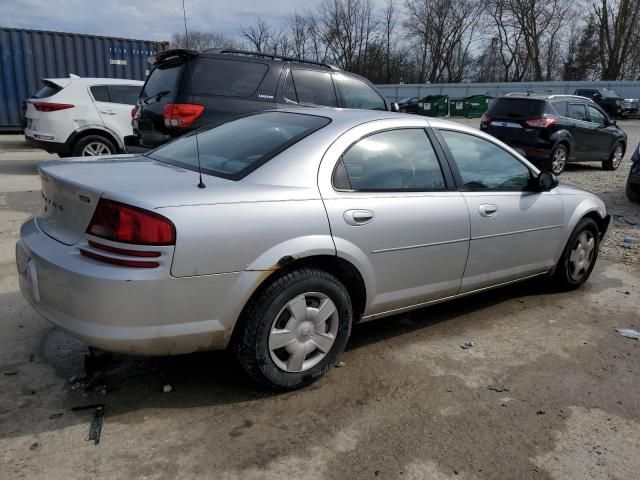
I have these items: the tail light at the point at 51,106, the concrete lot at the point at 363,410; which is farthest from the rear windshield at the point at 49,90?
the concrete lot at the point at 363,410

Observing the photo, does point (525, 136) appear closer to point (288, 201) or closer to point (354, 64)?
point (288, 201)

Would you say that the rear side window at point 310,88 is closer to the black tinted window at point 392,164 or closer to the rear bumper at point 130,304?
the black tinted window at point 392,164

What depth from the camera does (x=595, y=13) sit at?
51969mm

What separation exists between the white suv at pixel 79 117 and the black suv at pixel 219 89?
2803mm

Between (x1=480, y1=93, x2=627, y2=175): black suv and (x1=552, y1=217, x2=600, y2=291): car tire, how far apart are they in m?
6.02

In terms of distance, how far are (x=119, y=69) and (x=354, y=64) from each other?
5113 centimetres

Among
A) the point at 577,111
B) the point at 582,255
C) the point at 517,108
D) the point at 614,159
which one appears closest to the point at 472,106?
the point at 614,159

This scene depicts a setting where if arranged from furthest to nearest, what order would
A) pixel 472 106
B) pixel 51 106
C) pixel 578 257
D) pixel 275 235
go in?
pixel 472 106 → pixel 51 106 → pixel 578 257 → pixel 275 235

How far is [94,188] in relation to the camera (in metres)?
2.58

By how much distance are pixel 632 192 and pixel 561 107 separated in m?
3.61

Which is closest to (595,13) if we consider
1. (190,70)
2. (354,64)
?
(354,64)

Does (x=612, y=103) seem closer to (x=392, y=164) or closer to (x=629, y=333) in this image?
(x=629, y=333)

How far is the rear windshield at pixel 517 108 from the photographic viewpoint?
1110cm

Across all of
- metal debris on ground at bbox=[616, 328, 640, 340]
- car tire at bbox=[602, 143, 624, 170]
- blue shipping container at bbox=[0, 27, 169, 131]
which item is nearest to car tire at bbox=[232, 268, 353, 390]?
metal debris on ground at bbox=[616, 328, 640, 340]
